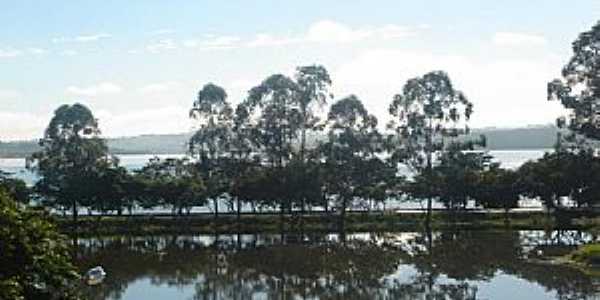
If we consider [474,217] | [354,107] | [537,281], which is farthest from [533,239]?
[354,107]

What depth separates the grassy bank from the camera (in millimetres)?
55281

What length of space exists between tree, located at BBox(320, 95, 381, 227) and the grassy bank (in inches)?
96.9

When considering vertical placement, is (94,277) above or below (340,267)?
above

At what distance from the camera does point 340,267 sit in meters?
37.5

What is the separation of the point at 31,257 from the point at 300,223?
1843 inches

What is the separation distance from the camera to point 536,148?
193375 millimetres

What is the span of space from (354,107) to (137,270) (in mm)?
27954

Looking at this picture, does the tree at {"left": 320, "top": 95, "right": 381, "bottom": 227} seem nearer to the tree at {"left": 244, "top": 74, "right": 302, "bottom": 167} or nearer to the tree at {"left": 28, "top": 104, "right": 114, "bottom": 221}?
the tree at {"left": 244, "top": 74, "right": 302, "bottom": 167}

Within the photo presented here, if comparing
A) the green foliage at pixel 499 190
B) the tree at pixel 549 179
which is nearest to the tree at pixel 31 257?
the green foliage at pixel 499 190

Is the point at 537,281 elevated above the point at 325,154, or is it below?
below

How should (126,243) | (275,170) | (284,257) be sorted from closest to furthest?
(284,257)
(126,243)
(275,170)

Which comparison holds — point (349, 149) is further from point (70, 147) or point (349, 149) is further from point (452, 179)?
point (70, 147)

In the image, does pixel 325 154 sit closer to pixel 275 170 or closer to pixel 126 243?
pixel 275 170

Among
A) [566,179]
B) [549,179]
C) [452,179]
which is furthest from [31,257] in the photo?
[452,179]
